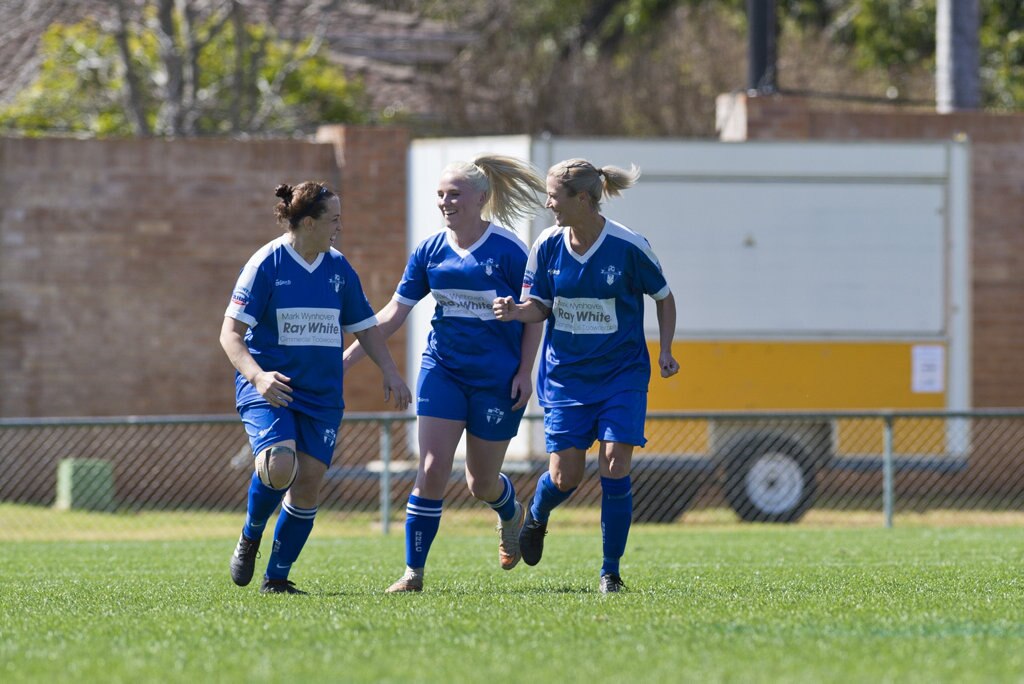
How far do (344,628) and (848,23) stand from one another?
27962 millimetres

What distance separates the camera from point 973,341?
1822 centimetres

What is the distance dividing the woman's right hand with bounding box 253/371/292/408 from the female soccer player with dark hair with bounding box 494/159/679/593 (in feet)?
3.66

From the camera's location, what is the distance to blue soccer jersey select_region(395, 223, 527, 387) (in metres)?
7.55

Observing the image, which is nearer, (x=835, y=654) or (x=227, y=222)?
(x=835, y=654)

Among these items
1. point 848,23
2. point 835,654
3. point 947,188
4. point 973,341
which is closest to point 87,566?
point 835,654

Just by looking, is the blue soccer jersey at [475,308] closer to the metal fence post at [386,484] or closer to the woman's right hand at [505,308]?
the woman's right hand at [505,308]

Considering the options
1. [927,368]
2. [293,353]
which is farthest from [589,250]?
[927,368]

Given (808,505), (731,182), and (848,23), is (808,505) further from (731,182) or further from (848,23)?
(848,23)

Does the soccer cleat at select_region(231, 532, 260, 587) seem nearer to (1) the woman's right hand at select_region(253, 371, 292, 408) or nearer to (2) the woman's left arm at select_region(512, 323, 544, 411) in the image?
(1) the woman's right hand at select_region(253, 371, 292, 408)

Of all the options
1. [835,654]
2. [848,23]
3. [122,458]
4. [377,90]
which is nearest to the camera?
[835,654]

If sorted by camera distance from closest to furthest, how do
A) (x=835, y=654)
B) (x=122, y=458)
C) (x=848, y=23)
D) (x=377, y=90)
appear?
(x=835, y=654) → (x=122, y=458) → (x=377, y=90) → (x=848, y=23)

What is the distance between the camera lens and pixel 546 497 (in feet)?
25.3

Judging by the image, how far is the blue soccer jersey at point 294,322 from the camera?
718 cm

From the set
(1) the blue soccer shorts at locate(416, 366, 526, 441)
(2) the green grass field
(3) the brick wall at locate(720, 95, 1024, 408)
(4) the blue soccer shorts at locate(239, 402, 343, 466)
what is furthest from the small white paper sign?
(4) the blue soccer shorts at locate(239, 402, 343, 466)
